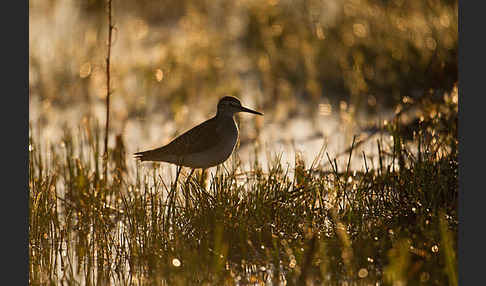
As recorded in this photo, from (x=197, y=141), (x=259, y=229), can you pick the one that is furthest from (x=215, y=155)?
(x=259, y=229)

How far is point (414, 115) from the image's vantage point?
8609 millimetres

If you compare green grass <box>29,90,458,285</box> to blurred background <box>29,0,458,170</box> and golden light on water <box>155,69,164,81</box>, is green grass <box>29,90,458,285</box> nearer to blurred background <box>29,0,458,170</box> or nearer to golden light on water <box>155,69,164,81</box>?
blurred background <box>29,0,458,170</box>

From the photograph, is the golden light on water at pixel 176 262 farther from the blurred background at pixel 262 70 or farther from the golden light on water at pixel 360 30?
the golden light on water at pixel 360 30

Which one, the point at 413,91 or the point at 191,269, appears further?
the point at 413,91

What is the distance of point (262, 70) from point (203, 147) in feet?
12.6

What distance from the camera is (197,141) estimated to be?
639 cm

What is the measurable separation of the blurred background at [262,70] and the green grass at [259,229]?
1.44m

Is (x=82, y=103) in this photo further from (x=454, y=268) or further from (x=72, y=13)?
(x=454, y=268)

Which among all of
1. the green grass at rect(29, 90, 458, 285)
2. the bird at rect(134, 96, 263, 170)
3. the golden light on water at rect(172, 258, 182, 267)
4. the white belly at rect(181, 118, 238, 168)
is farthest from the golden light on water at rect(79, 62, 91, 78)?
the golden light on water at rect(172, 258, 182, 267)

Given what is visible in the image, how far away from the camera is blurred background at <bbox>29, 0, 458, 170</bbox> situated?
28.5ft

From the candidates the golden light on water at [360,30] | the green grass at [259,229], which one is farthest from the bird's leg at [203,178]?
the golden light on water at [360,30]

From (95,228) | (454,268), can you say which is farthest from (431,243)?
(95,228)

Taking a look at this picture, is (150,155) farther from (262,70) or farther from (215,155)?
(262,70)

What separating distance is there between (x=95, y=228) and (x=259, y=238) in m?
1.36
